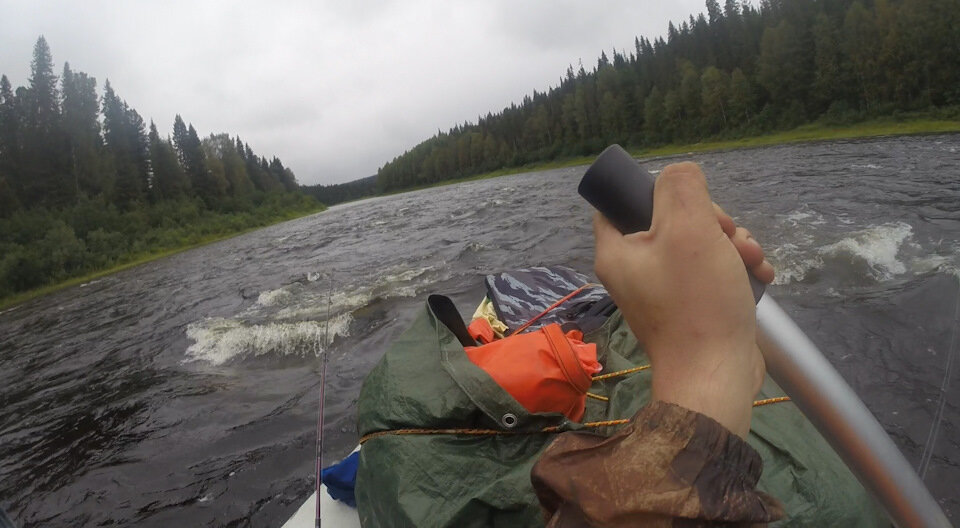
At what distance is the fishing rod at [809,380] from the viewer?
95 cm

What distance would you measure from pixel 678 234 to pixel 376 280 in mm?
10188

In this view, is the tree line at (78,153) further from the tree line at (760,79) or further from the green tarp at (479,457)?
the tree line at (760,79)

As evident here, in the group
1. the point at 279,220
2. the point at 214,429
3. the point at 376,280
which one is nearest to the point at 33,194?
the point at 279,220

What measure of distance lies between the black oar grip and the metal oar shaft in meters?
0.10

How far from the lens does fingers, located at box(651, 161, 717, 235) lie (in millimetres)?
864

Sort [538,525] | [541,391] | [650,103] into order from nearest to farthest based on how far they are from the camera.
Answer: [538,525] < [541,391] < [650,103]

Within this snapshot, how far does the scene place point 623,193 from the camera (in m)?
0.95

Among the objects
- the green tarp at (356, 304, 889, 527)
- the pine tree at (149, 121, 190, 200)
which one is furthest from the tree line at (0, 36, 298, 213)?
the green tarp at (356, 304, 889, 527)

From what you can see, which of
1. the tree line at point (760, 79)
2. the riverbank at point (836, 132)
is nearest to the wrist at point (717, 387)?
the riverbank at point (836, 132)

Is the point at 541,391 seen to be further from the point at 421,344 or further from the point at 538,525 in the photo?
the point at 421,344

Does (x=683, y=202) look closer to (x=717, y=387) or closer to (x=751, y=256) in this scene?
(x=751, y=256)

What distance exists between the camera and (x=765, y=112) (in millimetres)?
55469

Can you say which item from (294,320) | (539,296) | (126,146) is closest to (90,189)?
(126,146)

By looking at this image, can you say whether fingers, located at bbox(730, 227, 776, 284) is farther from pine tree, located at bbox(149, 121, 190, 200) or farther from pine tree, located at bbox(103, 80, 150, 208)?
pine tree, located at bbox(149, 121, 190, 200)
